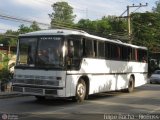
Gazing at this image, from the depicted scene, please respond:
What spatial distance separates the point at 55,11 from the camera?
10288 centimetres

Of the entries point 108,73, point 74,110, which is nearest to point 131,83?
point 108,73

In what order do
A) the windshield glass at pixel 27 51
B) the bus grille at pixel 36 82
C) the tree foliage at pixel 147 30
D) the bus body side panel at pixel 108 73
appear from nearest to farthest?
the bus grille at pixel 36 82 < the windshield glass at pixel 27 51 < the bus body side panel at pixel 108 73 < the tree foliage at pixel 147 30

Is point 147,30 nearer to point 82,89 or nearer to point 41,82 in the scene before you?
point 82,89

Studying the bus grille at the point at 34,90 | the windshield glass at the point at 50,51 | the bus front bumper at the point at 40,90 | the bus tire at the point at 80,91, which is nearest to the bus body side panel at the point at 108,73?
the bus tire at the point at 80,91

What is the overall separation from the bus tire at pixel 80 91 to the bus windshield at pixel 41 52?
1663 millimetres

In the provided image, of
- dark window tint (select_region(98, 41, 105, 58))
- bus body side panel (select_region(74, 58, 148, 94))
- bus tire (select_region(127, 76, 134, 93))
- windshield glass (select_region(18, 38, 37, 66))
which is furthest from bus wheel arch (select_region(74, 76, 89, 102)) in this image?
bus tire (select_region(127, 76, 134, 93))

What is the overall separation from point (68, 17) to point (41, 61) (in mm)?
84416

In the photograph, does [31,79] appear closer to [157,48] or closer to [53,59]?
[53,59]

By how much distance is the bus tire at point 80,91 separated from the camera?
19031 millimetres

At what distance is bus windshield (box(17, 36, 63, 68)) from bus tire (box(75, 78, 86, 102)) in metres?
1.66

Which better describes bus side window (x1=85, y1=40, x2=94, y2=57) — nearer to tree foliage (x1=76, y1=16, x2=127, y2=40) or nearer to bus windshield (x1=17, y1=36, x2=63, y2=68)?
bus windshield (x1=17, y1=36, x2=63, y2=68)

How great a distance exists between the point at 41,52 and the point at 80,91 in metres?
2.49

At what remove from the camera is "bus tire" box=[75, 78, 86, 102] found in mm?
19031

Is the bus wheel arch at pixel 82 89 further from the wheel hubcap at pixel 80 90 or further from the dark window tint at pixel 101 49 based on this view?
the dark window tint at pixel 101 49
